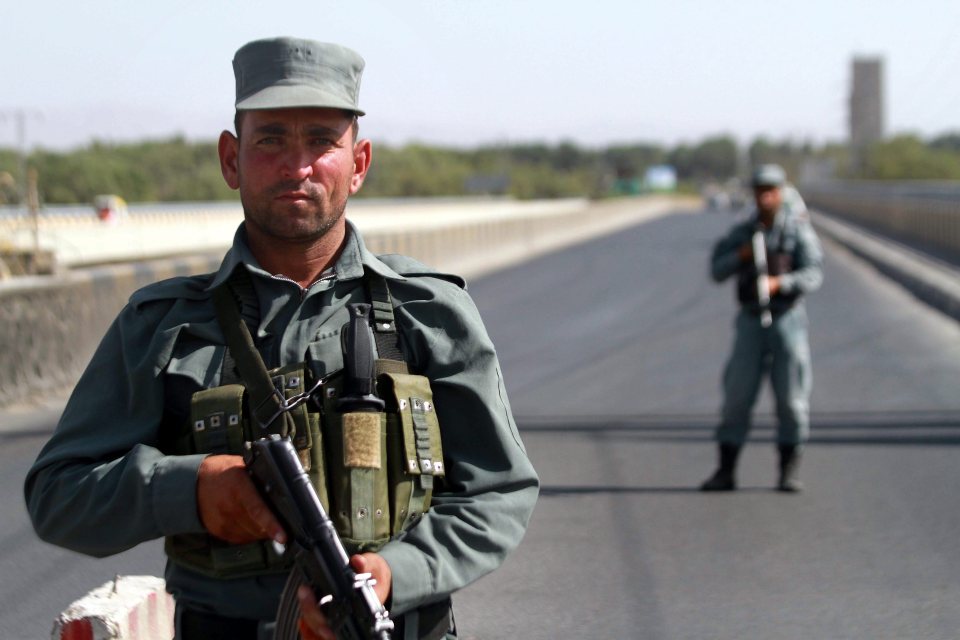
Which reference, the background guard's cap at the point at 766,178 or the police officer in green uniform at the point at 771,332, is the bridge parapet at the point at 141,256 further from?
the background guard's cap at the point at 766,178

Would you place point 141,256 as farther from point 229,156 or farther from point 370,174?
point 370,174

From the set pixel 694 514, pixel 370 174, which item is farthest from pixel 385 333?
pixel 370 174

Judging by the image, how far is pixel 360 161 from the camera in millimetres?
3000

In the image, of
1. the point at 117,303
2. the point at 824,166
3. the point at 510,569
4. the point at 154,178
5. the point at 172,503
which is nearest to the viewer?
the point at 172,503

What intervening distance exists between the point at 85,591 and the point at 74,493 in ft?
14.8

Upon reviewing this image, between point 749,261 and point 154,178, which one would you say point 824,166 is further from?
point 749,261

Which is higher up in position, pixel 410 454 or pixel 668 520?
pixel 410 454

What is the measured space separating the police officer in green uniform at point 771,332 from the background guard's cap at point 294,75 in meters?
6.84

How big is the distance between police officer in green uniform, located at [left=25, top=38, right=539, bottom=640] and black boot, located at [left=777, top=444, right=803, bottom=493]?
6.63m

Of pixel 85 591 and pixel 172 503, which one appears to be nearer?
pixel 172 503

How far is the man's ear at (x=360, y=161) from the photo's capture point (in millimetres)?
2957

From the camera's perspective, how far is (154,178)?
9888cm

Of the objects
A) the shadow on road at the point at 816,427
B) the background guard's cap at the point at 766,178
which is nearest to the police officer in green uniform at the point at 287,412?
the background guard's cap at the point at 766,178

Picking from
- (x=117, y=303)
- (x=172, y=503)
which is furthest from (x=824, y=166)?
(x=172, y=503)
